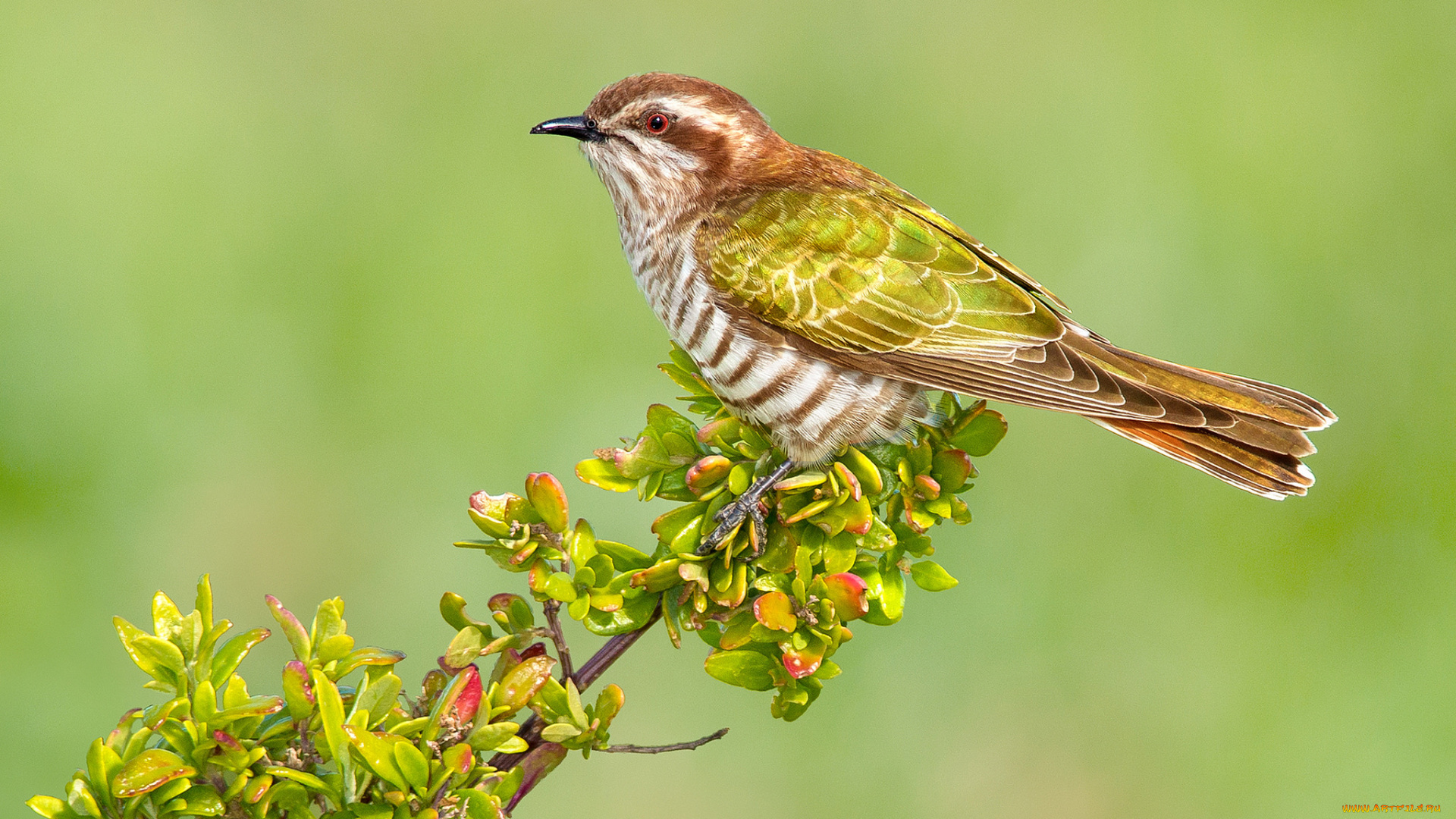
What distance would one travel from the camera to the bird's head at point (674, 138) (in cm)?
413

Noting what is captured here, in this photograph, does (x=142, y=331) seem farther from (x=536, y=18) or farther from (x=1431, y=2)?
(x=1431, y=2)

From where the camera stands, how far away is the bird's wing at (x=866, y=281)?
3.78 metres

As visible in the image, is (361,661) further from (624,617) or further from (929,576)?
(929,576)

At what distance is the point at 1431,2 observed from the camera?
7.10m

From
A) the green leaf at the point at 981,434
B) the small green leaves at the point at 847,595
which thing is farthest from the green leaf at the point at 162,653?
the green leaf at the point at 981,434

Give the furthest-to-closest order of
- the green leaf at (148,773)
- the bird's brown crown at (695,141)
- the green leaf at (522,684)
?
the bird's brown crown at (695,141) → the green leaf at (522,684) → the green leaf at (148,773)

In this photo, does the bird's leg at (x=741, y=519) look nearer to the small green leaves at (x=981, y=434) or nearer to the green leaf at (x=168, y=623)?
the small green leaves at (x=981, y=434)

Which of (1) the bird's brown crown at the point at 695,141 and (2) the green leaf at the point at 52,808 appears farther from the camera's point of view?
(1) the bird's brown crown at the point at 695,141

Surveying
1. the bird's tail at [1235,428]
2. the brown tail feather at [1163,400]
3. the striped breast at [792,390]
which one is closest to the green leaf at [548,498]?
the striped breast at [792,390]

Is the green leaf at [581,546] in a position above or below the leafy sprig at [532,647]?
above

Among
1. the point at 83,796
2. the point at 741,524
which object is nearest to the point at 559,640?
the point at 741,524

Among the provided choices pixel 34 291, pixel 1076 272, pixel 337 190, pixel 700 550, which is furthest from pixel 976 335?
pixel 34 291

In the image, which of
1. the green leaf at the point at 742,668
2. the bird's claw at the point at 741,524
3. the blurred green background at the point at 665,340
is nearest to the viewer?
the green leaf at the point at 742,668

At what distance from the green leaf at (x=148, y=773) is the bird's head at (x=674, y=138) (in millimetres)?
2638
